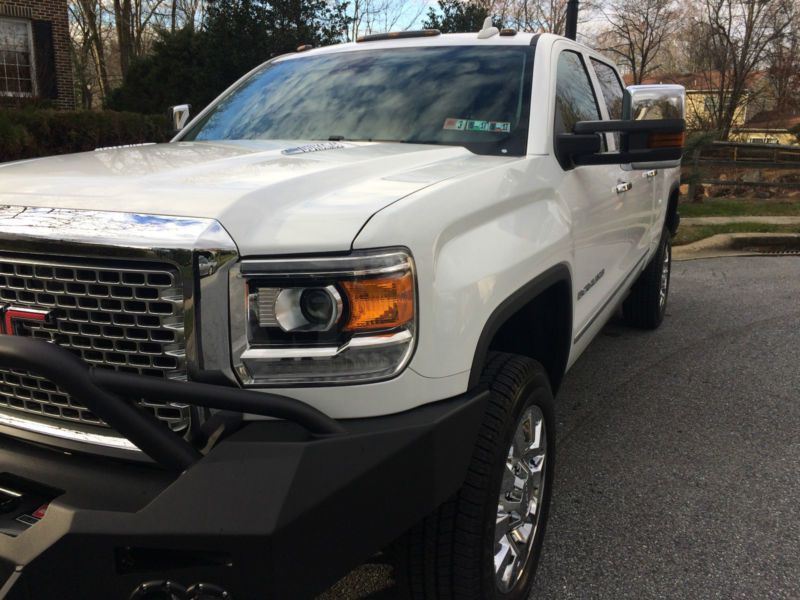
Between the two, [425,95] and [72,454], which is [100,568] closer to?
[72,454]

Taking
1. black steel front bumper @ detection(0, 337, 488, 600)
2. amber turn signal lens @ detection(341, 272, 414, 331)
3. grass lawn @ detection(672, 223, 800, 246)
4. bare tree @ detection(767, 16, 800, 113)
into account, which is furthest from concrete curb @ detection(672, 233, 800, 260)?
bare tree @ detection(767, 16, 800, 113)

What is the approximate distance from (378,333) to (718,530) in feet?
6.27

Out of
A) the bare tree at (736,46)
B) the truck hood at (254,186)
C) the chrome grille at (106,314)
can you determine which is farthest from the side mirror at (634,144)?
the bare tree at (736,46)

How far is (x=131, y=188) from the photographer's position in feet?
6.15

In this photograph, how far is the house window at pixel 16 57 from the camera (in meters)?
14.7

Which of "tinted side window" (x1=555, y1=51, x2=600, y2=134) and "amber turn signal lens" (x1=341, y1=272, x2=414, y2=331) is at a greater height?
"tinted side window" (x1=555, y1=51, x2=600, y2=134)

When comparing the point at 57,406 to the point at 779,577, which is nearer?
the point at 57,406

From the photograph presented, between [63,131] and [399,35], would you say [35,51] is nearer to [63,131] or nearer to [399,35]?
[63,131]

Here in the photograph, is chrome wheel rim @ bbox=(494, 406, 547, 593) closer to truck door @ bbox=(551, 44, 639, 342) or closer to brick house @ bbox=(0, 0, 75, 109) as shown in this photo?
truck door @ bbox=(551, 44, 639, 342)

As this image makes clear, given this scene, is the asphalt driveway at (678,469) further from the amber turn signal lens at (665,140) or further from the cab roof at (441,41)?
the cab roof at (441,41)

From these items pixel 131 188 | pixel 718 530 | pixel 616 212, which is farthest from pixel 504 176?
pixel 718 530

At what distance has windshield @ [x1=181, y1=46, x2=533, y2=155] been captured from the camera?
296 centimetres

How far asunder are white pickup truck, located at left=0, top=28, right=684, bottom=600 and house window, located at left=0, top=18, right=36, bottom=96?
14.6 metres

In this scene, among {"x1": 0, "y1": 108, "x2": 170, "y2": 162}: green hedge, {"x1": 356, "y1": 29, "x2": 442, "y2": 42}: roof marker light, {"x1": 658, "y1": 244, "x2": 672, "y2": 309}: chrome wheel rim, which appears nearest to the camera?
{"x1": 356, "y1": 29, "x2": 442, "y2": 42}: roof marker light
